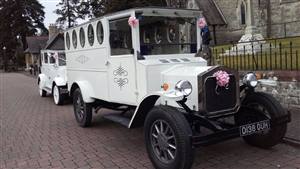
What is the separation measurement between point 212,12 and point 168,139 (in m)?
25.6

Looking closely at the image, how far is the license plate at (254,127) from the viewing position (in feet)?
16.0

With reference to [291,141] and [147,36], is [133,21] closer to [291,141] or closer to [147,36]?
[147,36]

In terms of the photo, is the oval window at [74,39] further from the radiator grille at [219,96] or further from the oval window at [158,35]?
the radiator grille at [219,96]

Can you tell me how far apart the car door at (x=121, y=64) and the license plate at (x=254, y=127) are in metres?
2.02

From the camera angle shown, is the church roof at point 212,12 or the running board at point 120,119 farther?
the church roof at point 212,12

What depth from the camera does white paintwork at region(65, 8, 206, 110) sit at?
216 inches

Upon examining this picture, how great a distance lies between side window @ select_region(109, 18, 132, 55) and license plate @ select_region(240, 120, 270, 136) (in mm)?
2437

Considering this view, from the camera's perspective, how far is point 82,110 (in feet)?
26.4

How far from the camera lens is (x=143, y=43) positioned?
6.05 metres

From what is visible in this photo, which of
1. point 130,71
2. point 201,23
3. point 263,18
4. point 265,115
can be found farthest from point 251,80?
point 263,18

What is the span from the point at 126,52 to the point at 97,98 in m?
1.65

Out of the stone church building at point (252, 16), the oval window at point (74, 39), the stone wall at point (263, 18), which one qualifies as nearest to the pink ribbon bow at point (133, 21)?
the oval window at point (74, 39)

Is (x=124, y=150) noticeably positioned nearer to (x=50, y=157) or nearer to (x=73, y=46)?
(x=50, y=157)

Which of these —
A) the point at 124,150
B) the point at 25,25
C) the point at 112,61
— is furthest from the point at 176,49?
the point at 25,25
